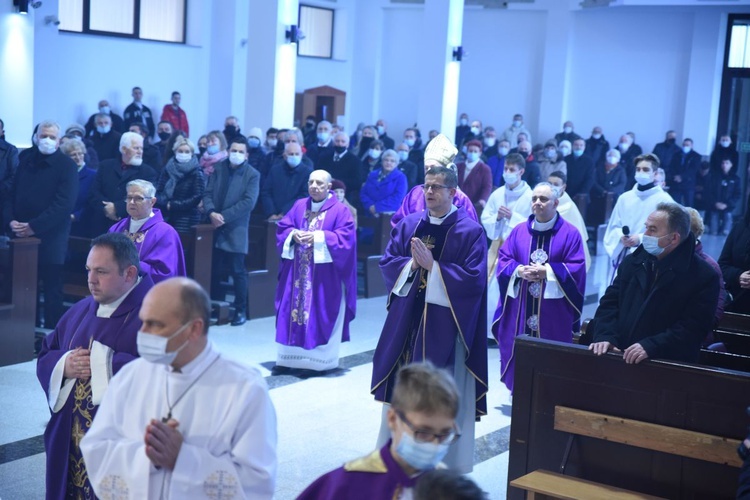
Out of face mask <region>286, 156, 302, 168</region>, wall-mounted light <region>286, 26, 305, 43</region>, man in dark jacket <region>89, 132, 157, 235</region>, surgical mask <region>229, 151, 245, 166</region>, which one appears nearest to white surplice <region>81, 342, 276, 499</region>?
man in dark jacket <region>89, 132, 157, 235</region>

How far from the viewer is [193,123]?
2102 centimetres

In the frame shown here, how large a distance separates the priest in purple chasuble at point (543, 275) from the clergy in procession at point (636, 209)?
2.00 metres

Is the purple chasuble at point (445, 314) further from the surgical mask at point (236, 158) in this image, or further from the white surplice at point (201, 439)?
the surgical mask at point (236, 158)

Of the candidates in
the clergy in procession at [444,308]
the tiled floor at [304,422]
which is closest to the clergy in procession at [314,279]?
the tiled floor at [304,422]

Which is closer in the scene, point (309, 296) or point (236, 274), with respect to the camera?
point (309, 296)

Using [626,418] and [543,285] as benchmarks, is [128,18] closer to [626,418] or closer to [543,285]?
[543,285]

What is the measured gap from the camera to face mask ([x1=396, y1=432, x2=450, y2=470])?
2.78 m

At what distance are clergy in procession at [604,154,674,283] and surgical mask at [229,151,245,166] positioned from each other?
11.6 ft

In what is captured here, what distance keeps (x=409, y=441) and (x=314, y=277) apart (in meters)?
5.79

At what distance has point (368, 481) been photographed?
2.92 meters

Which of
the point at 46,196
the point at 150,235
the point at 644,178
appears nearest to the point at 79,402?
the point at 150,235

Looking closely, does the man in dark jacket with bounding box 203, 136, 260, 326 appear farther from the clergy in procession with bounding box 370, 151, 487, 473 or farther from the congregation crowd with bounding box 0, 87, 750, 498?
the clergy in procession with bounding box 370, 151, 487, 473

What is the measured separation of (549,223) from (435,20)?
37.1 ft

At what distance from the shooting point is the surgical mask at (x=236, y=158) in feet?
32.8
